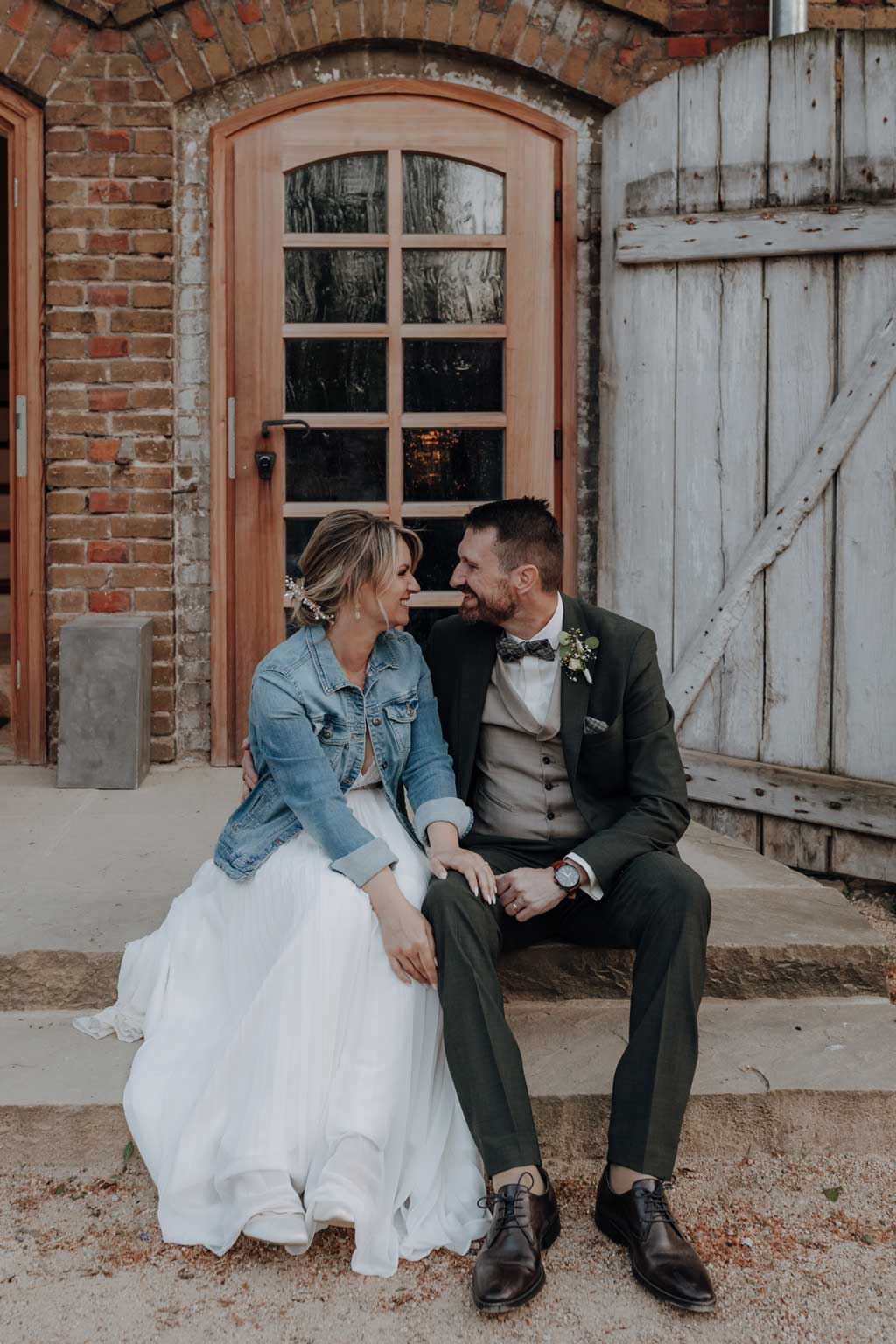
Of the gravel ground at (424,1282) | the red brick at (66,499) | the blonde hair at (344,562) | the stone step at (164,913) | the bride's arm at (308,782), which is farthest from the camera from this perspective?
the red brick at (66,499)

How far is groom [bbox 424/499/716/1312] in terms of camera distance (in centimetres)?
229

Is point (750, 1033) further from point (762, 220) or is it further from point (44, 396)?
point (44, 396)

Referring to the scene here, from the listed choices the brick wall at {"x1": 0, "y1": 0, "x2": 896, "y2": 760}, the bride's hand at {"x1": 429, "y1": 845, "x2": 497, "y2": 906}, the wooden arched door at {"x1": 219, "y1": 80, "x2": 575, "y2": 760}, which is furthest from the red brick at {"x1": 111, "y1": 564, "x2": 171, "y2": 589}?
the bride's hand at {"x1": 429, "y1": 845, "x2": 497, "y2": 906}

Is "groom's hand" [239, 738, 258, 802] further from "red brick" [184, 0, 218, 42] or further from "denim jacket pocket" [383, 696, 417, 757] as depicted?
"red brick" [184, 0, 218, 42]

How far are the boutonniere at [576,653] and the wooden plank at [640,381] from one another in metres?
1.49

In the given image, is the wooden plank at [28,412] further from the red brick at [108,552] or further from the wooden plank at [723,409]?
the wooden plank at [723,409]

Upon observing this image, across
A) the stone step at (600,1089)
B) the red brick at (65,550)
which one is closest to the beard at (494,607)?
the stone step at (600,1089)

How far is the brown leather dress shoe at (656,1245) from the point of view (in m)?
2.16

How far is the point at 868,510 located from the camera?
13.1ft

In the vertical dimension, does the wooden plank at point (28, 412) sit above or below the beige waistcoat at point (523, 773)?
above

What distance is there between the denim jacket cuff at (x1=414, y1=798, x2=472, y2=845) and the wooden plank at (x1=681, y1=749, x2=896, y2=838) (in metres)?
1.62

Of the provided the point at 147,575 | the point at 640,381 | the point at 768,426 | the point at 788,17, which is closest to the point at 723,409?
the point at 768,426

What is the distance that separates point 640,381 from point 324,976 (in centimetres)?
270

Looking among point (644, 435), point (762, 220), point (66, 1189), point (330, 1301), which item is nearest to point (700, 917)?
point (330, 1301)
